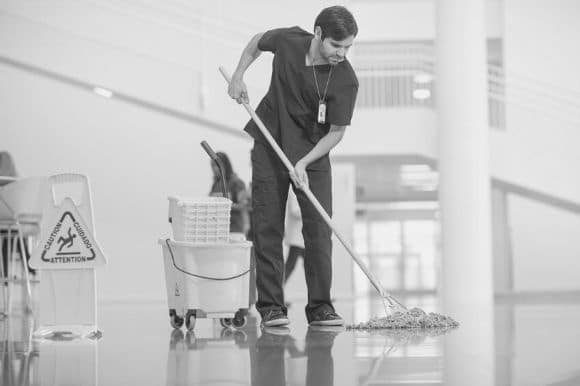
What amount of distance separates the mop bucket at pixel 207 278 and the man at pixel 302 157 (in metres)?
0.17

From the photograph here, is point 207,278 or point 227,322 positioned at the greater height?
point 207,278

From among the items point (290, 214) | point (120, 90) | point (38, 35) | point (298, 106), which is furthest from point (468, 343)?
point (38, 35)

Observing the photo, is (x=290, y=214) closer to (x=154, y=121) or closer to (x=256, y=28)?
(x=154, y=121)

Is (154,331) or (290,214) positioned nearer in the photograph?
(154,331)

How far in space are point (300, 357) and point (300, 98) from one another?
1.47 meters

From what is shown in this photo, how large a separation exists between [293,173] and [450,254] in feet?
14.7

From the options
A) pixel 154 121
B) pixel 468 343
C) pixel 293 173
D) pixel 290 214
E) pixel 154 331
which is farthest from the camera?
pixel 154 121

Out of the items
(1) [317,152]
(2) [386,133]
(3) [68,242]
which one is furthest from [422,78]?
(3) [68,242]

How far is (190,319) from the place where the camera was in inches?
149

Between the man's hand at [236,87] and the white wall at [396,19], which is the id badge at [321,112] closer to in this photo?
the man's hand at [236,87]

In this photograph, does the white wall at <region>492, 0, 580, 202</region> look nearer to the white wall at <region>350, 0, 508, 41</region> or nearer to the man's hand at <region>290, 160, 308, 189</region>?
the white wall at <region>350, 0, 508, 41</region>

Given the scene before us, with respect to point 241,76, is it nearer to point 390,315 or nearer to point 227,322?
point 227,322

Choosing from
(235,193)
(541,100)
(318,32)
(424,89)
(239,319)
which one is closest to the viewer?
(318,32)

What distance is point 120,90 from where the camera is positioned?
9070 millimetres
